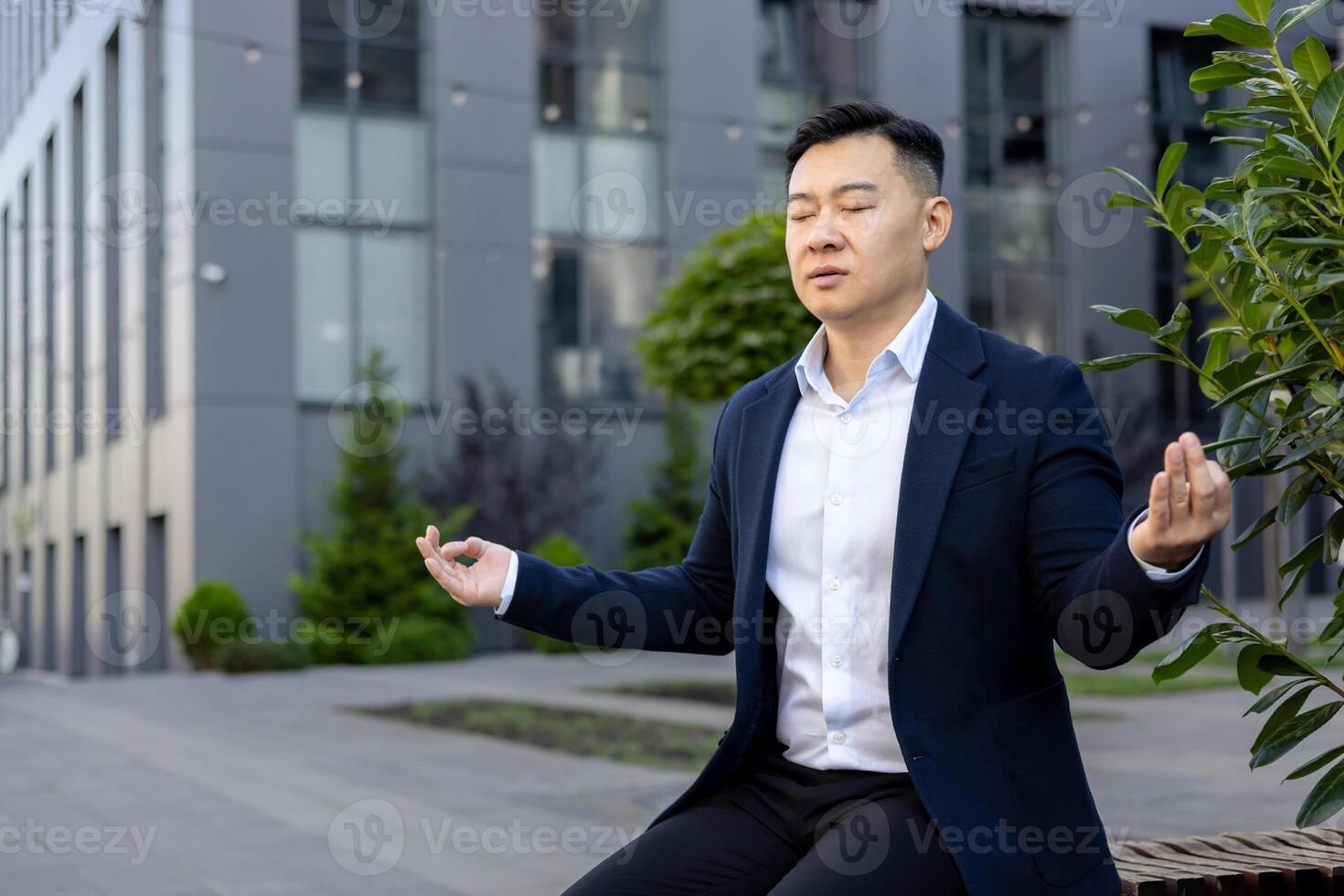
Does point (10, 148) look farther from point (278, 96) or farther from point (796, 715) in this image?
point (796, 715)

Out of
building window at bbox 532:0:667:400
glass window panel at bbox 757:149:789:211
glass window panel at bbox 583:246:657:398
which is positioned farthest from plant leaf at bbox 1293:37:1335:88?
glass window panel at bbox 757:149:789:211

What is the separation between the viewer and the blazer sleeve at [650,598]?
2.53 m

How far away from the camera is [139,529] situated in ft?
79.4

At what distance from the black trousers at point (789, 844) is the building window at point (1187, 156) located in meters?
26.1

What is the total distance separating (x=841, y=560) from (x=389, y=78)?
69.6ft

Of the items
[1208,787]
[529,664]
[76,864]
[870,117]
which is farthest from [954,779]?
[529,664]

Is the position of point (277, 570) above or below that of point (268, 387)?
below

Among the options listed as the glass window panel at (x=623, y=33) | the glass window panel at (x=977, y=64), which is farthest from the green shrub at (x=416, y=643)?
the glass window panel at (x=977, y=64)

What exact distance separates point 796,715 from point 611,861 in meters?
0.38

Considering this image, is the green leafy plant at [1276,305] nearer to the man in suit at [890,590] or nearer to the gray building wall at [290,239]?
the man in suit at [890,590]

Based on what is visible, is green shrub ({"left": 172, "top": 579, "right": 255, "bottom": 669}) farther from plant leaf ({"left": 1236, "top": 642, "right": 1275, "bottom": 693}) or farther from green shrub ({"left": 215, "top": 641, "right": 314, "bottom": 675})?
plant leaf ({"left": 1236, "top": 642, "right": 1275, "bottom": 693})

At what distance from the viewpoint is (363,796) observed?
8.30 m

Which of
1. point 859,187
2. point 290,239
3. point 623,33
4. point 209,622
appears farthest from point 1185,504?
point 623,33

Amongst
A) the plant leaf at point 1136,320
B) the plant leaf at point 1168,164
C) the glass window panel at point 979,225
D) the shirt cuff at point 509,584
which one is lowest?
the shirt cuff at point 509,584
